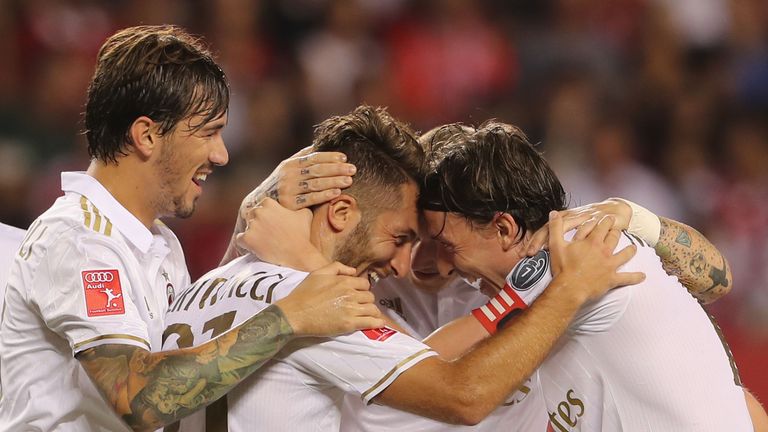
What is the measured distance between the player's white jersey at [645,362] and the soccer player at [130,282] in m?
0.70

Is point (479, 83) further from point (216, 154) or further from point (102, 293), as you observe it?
point (102, 293)

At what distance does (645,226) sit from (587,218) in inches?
10.7

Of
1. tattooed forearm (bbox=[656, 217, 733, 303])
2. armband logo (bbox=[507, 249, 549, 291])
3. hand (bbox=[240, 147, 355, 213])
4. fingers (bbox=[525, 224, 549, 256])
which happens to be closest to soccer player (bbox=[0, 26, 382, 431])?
hand (bbox=[240, 147, 355, 213])

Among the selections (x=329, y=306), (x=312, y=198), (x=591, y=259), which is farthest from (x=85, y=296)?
(x=591, y=259)

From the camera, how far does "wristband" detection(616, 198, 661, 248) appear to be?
11.8 feet

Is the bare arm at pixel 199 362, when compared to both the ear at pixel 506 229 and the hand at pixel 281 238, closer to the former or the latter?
the hand at pixel 281 238

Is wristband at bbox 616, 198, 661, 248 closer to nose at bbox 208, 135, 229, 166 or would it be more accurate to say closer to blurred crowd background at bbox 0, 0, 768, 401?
nose at bbox 208, 135, 229, 166

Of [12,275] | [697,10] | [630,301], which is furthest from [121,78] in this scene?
[697,10]

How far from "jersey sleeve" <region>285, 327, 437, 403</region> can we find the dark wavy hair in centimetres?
69

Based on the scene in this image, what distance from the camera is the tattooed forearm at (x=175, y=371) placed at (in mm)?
3016

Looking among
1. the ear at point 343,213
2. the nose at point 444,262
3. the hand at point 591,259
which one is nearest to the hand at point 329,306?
the ear at point 343,213

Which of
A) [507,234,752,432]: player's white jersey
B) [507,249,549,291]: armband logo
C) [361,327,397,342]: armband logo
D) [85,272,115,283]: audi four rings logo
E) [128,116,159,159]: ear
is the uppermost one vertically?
[128,116,159,159]: ear

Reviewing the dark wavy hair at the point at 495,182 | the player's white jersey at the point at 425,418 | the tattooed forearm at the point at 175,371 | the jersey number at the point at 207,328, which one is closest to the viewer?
the tattooed forearm at the point at 175,371

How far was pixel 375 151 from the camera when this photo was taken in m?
3.67
